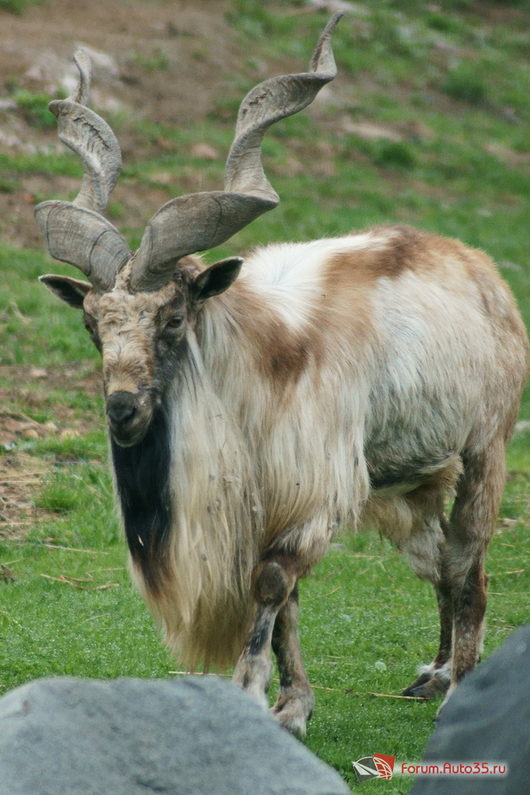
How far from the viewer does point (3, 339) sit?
12.0 meters

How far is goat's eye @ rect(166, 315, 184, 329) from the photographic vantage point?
19.1 feet

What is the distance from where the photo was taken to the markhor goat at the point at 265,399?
230 inches

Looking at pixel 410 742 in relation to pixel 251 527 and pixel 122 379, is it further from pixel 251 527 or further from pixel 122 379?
pixel 122 379

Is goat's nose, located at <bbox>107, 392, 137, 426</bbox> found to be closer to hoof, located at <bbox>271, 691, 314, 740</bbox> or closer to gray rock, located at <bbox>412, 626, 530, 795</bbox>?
hoof, located at <bbox>271, 691, 314, 740</bbox>

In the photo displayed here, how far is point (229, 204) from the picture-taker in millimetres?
5852

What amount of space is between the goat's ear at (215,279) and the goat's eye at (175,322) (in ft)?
0.51

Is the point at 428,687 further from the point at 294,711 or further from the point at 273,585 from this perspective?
the point at 273,585

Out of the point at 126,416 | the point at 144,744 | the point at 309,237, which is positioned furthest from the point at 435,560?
the point at 309,237

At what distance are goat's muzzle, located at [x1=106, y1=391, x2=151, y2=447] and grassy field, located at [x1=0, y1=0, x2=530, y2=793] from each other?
1623mm

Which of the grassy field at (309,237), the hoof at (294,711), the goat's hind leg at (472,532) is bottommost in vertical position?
the grassy field at (309,237)

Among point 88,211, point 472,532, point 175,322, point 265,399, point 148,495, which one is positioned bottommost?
point 472,532

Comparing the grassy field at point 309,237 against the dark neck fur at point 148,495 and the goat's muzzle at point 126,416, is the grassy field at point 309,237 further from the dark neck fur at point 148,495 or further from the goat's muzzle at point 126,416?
the goat's muzzle at point 126,416

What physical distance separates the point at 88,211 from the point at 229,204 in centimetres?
65

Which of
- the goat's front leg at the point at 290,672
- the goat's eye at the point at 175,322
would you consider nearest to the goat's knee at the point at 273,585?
the goat's front leg at the point at 290,672
